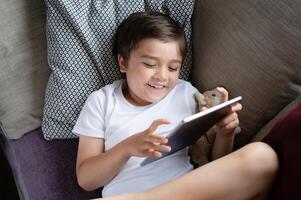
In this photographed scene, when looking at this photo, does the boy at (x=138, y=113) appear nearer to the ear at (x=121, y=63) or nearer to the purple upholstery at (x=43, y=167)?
the ear at (x=121, y=63)

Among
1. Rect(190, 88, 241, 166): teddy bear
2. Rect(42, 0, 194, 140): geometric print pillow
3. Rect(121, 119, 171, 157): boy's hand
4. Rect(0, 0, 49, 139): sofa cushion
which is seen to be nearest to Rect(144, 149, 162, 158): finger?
Rect(121, 119, 171, 157): boy's hand

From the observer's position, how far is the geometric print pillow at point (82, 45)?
47.2 inches

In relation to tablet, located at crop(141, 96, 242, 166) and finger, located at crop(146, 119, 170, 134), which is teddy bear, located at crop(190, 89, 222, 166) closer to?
tablet, located at crop(141, 96, 242, 166)

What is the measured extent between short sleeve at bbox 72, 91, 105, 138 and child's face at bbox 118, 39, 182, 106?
104 millimetres

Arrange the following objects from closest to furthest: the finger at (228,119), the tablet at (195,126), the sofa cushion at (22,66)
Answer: the tablet at (195,126)
the finger at (228,119)
the sofa cushion at (22,66)

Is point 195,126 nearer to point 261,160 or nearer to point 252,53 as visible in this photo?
point 261,160

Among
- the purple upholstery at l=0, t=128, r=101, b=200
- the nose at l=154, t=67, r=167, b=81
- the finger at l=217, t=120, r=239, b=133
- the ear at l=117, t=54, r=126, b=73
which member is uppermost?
the nose at l=154, t=67, r=167, b=81

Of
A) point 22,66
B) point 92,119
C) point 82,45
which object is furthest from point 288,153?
point 22,66

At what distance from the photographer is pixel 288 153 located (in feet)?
2.89

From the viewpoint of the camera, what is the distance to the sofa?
1.04m

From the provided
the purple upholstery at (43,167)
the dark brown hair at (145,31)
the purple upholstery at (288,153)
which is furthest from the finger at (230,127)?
the purple upholstery at (43,167)

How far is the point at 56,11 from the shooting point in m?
1.19

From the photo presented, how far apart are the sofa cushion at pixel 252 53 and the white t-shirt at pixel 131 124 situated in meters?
0.13

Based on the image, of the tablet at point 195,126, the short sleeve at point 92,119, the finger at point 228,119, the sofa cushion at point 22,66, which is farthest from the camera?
the sofa cushion at point 22,66
